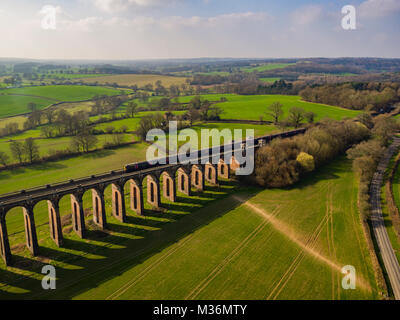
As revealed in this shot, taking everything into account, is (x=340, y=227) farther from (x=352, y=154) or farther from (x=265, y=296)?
(x=352, y=154)

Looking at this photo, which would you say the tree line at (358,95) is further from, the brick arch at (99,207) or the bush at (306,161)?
the brick arch at (99,207)

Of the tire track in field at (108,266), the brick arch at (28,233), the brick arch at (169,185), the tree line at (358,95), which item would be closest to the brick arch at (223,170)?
Answer: the brick arch at (169,185)

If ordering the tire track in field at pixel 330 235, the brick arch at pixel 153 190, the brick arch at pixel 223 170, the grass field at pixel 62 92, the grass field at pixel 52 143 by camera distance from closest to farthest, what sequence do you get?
the tire track in field at pixel 330 235 < the brick arch at pixel 153 190 < the brick arch at pixel 223 170 < the grass field at pixel 52 143 < the grass field at pixel 62 92

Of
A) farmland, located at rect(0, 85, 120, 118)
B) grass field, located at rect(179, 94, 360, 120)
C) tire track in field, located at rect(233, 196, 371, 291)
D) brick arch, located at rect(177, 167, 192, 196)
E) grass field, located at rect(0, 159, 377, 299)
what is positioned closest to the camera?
grass field, located at rect(0, 159, 377, 299)

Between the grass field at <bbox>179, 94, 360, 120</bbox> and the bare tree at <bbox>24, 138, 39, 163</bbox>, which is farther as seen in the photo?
A: the grass field at <bbox>179, 94, 360, 120</bbox>

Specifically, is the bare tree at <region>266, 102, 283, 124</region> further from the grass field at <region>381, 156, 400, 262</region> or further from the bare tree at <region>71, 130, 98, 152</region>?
the bare tree at <region>71, 130, 98, 152</region>

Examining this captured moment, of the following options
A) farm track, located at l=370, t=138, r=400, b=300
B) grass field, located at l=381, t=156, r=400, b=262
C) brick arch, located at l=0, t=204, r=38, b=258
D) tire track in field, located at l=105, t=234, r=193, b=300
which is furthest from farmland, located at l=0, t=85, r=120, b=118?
grass field, located at l=381, t=156, r=400, b=262

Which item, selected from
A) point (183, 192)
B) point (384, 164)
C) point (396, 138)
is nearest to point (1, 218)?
point (183, 192)
